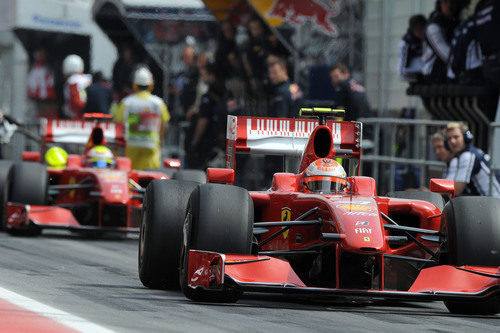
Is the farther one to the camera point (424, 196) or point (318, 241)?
point (424, 196)

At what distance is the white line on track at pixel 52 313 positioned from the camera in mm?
6629

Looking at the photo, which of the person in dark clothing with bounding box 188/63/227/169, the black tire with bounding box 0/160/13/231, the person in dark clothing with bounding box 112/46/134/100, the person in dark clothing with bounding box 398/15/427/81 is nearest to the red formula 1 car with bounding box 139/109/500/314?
the black tire with bounding box 0/160/13/231

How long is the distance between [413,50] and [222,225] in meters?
9.18

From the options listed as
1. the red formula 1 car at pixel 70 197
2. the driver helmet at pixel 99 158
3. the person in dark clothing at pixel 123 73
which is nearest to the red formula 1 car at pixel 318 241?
the red formula 1 car at pixel 70 197

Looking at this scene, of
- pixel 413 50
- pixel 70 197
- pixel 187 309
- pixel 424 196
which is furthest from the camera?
pixel 413 50

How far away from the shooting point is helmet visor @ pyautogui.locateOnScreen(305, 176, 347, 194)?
898 centimetres

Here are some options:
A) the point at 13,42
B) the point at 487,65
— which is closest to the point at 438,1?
the point at 487,65

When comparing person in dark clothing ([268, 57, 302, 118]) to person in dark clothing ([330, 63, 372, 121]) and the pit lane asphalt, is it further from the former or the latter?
the pit lane asphalt

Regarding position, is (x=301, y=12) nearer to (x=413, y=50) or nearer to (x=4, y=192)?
(x=413, y=50)

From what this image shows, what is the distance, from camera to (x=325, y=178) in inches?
354

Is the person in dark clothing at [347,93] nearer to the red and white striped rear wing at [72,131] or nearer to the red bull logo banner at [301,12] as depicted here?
the red bull logo banner at [301,12]

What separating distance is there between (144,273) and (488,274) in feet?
8.00

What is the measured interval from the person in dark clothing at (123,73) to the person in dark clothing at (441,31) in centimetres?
968

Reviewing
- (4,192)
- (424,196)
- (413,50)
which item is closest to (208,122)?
(413,50)
